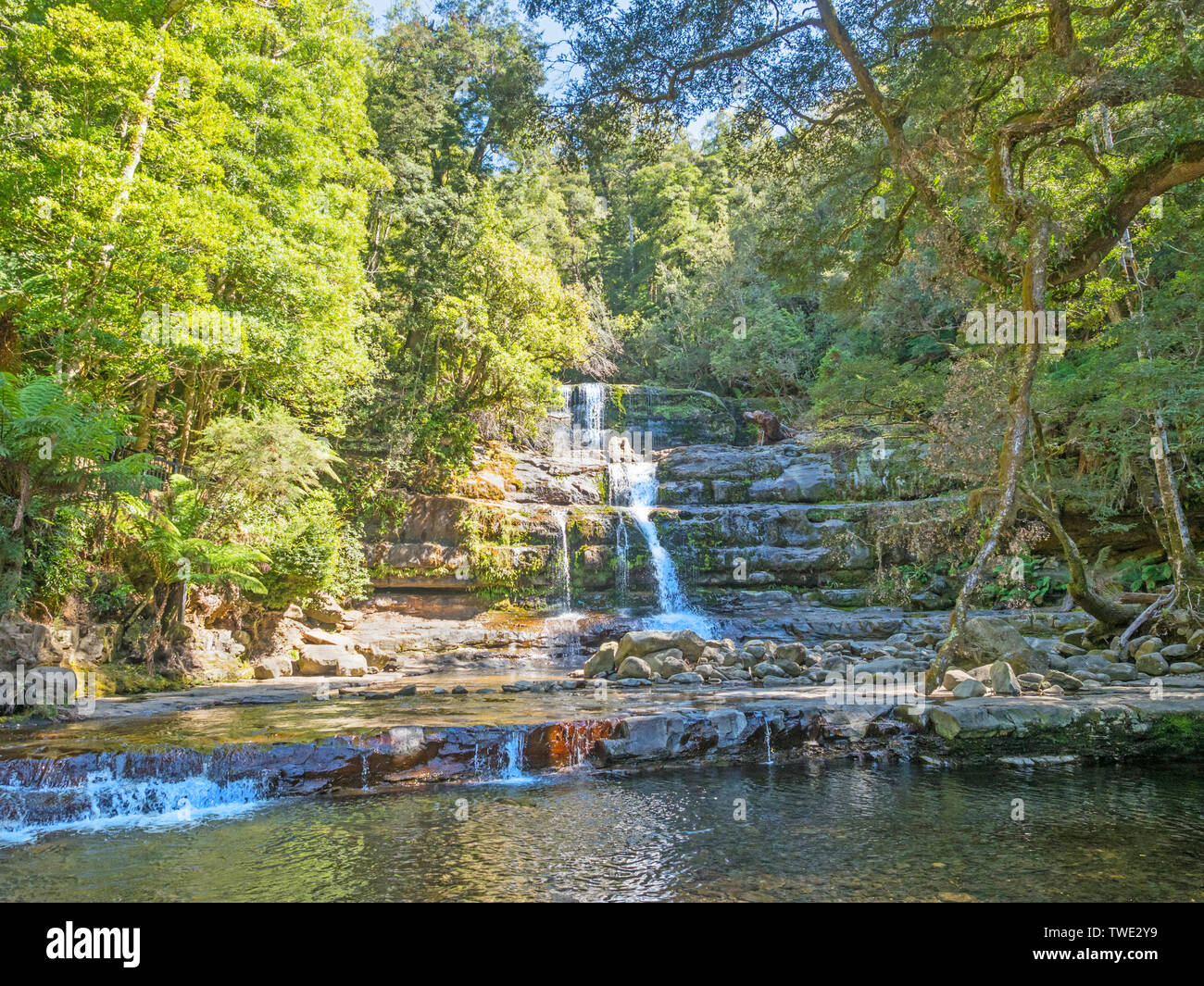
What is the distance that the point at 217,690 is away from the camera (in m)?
10.3

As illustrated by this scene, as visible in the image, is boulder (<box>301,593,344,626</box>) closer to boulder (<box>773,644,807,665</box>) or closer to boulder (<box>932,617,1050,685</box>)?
boulder (<box>773,644,807,665</box>)

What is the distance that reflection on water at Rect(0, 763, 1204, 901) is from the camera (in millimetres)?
3967

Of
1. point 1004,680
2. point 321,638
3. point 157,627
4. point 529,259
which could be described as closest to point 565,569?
point 321,638

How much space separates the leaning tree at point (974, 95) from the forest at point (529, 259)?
0.14ft

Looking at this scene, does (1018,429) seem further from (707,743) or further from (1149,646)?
(1149,646)

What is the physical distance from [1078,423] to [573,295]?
12.3 meters

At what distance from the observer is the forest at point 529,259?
8.16m

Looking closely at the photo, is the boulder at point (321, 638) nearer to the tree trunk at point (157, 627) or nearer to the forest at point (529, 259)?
the forest at point (529, 259)

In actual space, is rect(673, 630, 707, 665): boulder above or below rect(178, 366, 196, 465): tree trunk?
below

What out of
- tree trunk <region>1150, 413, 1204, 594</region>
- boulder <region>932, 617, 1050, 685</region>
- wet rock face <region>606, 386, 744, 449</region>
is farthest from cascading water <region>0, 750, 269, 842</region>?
wet rock face <region>606, 386, 744, 449</region>

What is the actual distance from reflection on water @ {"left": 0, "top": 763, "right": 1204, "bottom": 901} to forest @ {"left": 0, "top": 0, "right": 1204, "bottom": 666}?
2489 mm

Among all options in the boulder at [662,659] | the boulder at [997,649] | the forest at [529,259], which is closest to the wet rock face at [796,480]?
the forest at [529,259]

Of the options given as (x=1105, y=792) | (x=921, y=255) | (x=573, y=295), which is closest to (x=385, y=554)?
(x=573, y=295)
